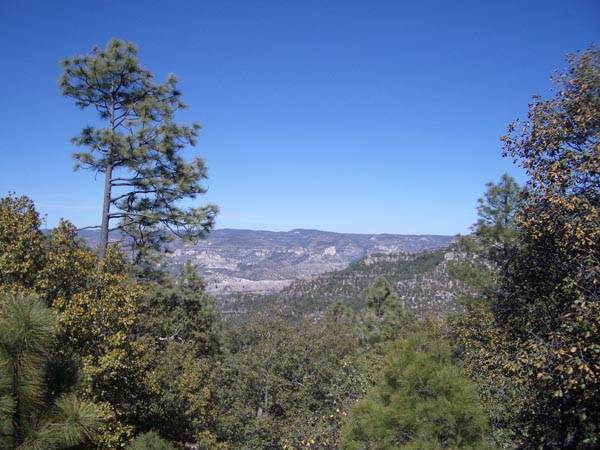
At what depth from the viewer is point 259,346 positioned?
51.2 feet

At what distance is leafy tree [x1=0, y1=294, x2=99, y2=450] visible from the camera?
13.4 ft

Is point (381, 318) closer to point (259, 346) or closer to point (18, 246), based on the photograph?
point (259, 346)

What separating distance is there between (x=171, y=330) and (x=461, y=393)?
14.7 m

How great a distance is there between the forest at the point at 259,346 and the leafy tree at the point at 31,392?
14 millimetres

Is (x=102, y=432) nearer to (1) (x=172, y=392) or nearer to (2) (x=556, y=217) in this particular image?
(1) (x=172, y=392)

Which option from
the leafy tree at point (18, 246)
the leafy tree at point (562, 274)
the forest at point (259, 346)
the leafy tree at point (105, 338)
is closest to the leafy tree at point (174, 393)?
the forest at point (259, 346)

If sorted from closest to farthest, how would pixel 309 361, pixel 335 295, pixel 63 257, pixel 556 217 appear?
1. pixel 556 217
2. pixel 63 257
3. pixel 309 361
4. pixel 335 295

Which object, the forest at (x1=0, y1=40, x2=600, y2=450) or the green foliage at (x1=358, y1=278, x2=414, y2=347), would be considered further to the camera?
the green foliage at (x1=358, y1=278, x2=414, y2=347)

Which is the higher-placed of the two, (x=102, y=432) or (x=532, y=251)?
(x=532, y=251)

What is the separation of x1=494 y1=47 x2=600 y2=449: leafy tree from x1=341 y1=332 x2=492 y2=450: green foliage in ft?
2.68

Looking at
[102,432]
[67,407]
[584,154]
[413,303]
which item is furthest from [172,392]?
[413,303]

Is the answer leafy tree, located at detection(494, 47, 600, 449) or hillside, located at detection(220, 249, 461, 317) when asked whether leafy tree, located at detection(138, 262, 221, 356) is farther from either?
hillside, located at detection(220, 249, 461, 317)

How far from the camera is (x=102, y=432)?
676cm

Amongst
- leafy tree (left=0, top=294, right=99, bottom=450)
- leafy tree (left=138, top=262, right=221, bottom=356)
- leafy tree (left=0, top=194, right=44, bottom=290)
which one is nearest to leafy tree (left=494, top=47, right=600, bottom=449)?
leafy tree (left=0, top=294, right=99, bottom=450)
